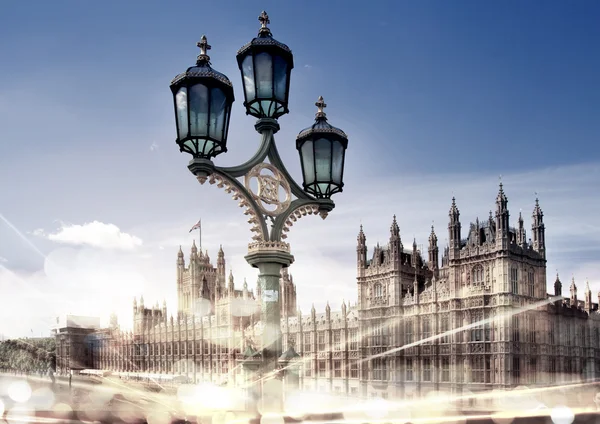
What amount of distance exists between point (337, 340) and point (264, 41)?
5178 centimetres

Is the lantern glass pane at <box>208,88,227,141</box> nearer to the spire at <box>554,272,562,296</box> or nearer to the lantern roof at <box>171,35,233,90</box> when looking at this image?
the lantern roof at <box>171,35,233,90</box>

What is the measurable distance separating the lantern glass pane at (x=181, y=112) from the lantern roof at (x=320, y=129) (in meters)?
1.77

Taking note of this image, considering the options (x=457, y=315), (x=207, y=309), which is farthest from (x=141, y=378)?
(x=457, y=315)

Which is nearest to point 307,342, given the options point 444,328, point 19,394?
point 444,328

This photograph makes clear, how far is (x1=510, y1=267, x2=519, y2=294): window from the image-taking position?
45.1m

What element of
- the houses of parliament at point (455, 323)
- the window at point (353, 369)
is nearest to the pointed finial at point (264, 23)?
the houses of parliament at point (455, 323)

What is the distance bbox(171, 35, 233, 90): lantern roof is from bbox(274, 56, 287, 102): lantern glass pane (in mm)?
785

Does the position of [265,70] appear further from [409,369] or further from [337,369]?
[337,369]

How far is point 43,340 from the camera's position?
373 ft

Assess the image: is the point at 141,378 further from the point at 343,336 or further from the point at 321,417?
the point at 321,417

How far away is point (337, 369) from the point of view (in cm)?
5666

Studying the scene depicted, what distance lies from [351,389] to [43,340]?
79202 millimetres

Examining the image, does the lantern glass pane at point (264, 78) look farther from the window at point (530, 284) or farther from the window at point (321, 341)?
the window at point (321, 341)

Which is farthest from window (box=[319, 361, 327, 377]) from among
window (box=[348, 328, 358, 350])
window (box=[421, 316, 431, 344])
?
window (box=[421, 316, 431, 344])
